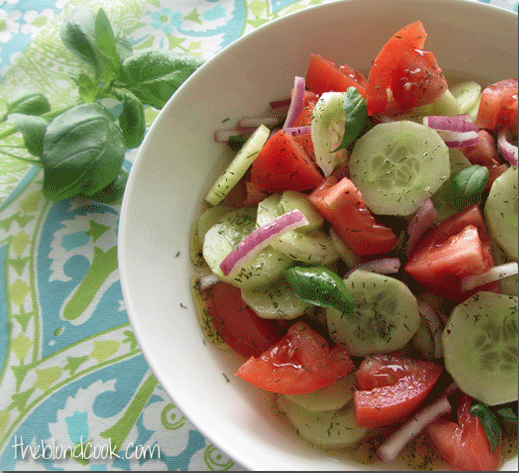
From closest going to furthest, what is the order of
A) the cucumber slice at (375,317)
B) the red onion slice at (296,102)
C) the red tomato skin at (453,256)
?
the red tomato skin at (453,256)
the cucumber slice at (375,317)
the red onion slice at (296,102)

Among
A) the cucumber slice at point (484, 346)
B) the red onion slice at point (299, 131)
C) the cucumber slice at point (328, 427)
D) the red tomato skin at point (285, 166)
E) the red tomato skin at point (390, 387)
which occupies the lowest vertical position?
the cucumber slice at point (328, 427)

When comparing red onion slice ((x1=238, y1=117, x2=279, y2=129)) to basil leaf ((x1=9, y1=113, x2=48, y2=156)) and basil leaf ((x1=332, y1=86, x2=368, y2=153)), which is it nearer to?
basil leaf ((x1=332, y1=86, x2=368, y2=153))

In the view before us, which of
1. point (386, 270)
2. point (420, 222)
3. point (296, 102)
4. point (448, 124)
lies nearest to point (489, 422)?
point (386, 270)

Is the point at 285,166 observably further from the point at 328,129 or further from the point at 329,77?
the point at 329,77

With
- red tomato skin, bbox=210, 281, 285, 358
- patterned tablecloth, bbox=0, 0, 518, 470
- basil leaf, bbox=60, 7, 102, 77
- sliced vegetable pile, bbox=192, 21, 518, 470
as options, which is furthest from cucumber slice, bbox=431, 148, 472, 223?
basil leaf, bbox=60, 7, 102, 77

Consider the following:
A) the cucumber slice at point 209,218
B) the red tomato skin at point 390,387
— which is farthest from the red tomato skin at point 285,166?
the red tomato skin at point 390,387

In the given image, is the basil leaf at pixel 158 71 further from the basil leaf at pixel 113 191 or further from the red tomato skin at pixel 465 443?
the red tomato skin at pixel 465 443

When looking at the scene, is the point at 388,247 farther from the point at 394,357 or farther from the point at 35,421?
the point at 35,421
